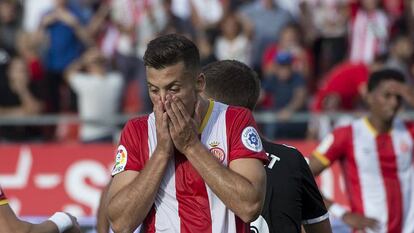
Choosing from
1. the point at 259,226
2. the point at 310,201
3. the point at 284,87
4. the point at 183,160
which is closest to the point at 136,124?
the point at 183,160

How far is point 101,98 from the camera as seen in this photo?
50.7 feet

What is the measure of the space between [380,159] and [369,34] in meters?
7.94

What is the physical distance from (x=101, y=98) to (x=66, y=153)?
4.05ft

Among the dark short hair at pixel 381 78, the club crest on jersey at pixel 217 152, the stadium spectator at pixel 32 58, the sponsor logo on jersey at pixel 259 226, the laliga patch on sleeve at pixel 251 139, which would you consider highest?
the laliga patch on sleeve at pixel 251 139

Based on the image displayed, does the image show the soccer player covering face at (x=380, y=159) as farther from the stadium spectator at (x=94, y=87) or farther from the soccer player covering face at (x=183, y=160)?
the stadium spectator at (x=94, y=87)

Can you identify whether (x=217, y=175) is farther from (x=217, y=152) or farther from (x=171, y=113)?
(x=171, y=113)

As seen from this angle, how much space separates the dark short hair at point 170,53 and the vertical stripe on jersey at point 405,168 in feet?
13.6

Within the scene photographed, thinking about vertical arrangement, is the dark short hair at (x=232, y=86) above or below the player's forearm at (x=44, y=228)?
above

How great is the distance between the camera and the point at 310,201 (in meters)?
5.90

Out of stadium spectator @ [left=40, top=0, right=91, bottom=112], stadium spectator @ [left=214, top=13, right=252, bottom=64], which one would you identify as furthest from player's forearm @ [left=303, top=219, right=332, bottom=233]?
stadium spectator @ [left=40, top=0, right=91, bottom=112]

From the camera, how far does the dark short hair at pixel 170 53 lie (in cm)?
480

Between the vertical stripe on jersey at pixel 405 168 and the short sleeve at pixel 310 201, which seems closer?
the short sleeve at pixel 310 201

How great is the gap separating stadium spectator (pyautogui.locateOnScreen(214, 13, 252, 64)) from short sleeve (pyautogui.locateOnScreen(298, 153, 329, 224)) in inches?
388

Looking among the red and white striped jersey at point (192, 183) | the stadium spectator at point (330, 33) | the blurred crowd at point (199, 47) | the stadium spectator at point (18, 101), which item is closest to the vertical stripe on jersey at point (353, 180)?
the red and white striped jersey at point (192, 183)
